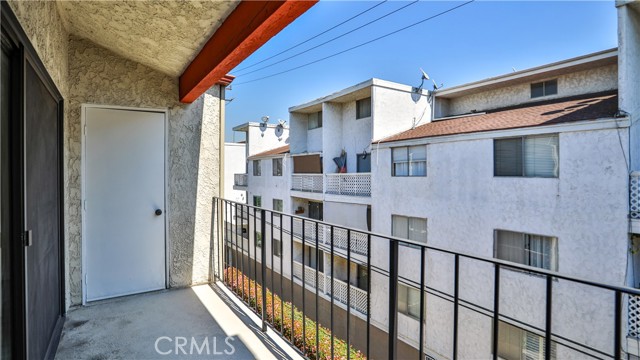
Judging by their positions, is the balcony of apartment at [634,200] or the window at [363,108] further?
the window at [363,108]

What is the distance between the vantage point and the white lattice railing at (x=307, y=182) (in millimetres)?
11891

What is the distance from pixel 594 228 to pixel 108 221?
23.6 feet

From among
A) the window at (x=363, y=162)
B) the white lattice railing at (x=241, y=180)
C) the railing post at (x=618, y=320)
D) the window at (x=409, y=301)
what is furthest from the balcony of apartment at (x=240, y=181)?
the railing post at (x=618, y=320)

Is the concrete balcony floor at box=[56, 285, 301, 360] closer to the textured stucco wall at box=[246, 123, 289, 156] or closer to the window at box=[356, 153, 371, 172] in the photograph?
the window at box=[356, 153, 371, 172]

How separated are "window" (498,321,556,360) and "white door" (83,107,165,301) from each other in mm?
6319

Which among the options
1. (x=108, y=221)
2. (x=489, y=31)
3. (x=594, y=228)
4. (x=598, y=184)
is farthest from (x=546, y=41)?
(x=108, y=221)

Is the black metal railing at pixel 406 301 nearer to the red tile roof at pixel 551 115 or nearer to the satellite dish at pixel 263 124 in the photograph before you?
the red tile roof at pixel 551 115

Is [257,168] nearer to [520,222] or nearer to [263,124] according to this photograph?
[263,124]

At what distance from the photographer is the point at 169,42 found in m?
2.11

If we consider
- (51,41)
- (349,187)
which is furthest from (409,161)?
(51,41)

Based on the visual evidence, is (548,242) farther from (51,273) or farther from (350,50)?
(350,50)

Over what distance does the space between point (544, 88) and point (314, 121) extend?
793 centimetres

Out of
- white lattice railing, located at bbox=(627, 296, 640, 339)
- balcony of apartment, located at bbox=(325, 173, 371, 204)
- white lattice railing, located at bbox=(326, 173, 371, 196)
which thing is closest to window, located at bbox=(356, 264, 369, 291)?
balcony of apartment, located at bbox=(325, 173, 371, 204)

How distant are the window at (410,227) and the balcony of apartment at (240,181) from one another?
9495mm
